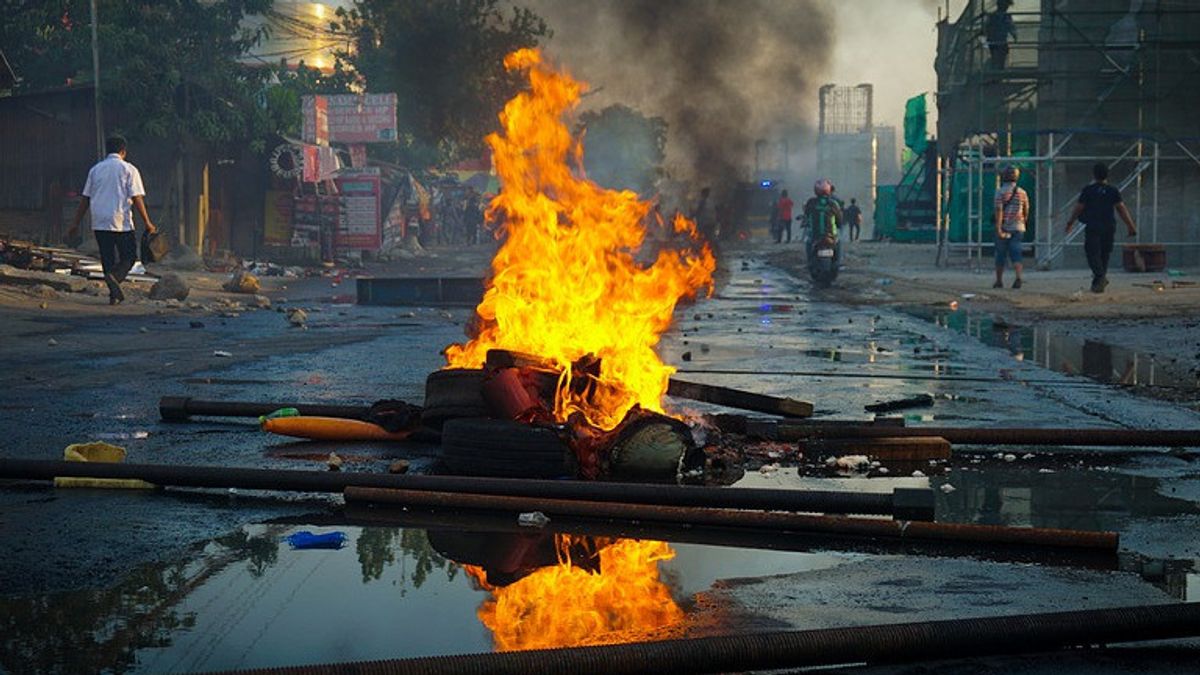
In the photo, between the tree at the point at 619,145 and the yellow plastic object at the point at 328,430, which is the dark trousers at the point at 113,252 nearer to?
the yellow plastic object at the point at 328,430

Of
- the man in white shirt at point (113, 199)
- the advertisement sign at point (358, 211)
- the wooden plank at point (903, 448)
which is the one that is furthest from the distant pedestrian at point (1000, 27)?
the wooden plank at point (903, 448)

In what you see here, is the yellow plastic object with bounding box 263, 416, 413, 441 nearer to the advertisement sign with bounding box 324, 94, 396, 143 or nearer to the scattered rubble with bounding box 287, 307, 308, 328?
the scattered rubble with bounding box 287, 307, 308, 328

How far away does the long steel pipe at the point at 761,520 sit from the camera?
16.2 feet

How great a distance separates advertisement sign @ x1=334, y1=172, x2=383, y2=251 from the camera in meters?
44.3

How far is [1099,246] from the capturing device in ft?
67.7

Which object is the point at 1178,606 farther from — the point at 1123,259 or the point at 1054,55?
the point at 1054,55

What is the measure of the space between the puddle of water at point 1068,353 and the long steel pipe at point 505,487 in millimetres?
5690

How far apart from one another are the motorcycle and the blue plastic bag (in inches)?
794

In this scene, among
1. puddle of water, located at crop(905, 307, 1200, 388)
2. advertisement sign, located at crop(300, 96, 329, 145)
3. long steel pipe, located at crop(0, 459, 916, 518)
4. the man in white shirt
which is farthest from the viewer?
advertisement sign, located at crop(300, 96, 329, 145)

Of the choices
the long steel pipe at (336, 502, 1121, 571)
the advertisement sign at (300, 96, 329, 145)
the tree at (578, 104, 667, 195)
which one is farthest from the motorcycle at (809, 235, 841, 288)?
the tree at (578, 104, 667, 195)

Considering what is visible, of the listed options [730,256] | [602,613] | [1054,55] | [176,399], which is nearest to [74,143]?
[730,256]

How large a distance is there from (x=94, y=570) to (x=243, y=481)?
1223 mm

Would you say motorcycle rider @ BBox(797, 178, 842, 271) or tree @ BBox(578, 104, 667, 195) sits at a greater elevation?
tree @ BBox(578, 104, 667, 195)

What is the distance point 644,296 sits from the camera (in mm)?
8180
